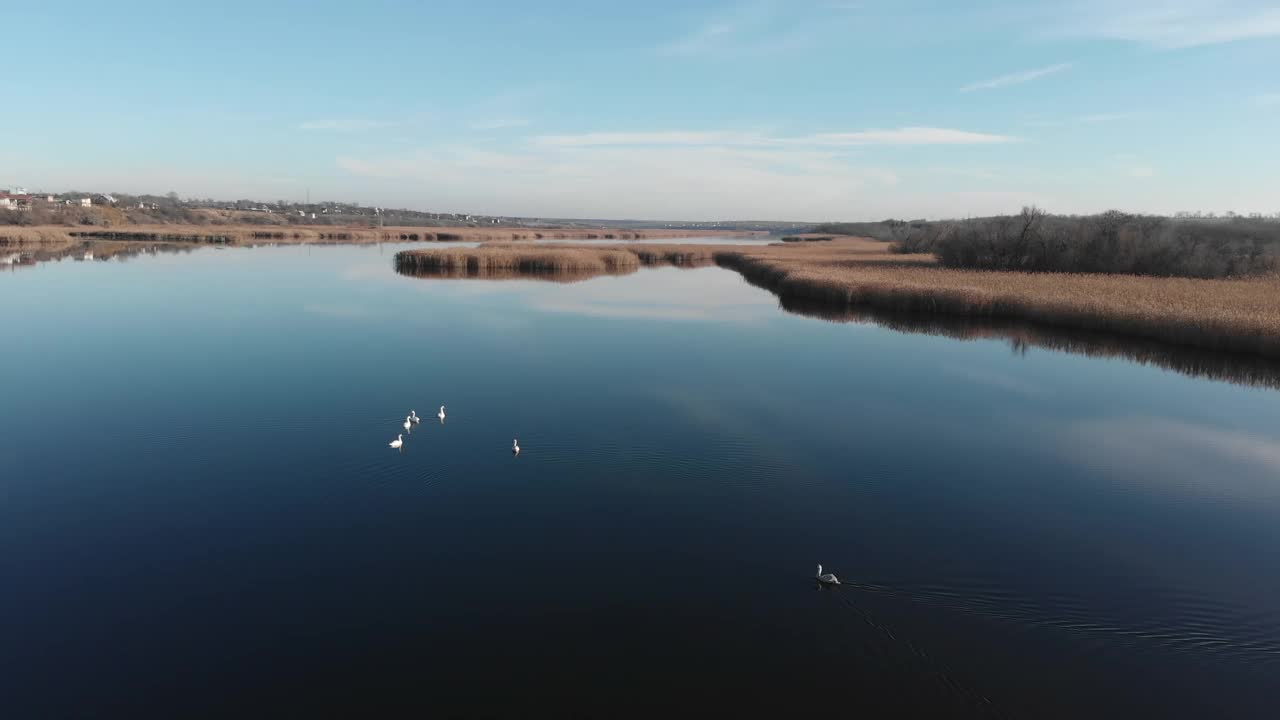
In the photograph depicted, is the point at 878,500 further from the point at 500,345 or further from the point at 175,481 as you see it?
the point at 500,345

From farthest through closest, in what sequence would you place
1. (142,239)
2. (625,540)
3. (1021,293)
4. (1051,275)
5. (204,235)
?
(204,235) → (142,239) → (1051,275) → (1021,293) → (625,540)

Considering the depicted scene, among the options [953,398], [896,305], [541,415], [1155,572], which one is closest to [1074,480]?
[1155,572]

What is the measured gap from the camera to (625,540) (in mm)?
9891

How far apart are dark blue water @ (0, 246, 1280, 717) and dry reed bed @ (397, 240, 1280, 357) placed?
6.31 meters

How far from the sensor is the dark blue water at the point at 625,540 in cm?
703

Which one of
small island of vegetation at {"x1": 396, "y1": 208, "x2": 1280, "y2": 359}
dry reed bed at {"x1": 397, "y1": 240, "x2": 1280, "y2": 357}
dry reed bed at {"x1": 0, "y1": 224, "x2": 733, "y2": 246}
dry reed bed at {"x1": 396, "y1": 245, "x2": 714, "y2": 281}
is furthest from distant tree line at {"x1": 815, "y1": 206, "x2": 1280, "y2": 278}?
dry reed bed at {"x1": 0, "y1": 224, "x2": 733, "y2": 246}

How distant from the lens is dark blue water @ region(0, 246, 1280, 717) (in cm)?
703

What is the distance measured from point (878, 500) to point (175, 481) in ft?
37.1

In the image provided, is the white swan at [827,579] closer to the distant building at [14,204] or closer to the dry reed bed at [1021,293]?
the dry reed bed at [1021,293]

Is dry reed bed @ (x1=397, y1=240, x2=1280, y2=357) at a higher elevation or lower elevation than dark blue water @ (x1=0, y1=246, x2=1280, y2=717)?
higher

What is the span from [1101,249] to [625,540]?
46.6 metres

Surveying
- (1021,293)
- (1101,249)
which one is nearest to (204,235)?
(1021,293)

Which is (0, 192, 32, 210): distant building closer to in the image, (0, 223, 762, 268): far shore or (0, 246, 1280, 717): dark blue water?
(0, 223, 762, 268): far shore

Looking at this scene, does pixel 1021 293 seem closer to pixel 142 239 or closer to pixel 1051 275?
pixel 1051 275
